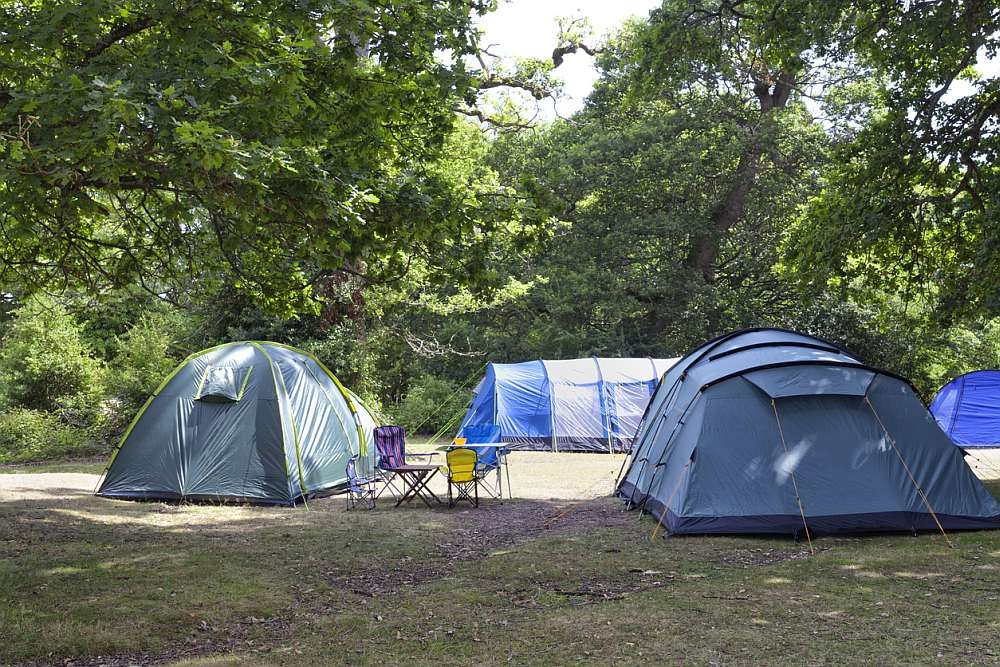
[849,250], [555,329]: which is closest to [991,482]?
[849,250]

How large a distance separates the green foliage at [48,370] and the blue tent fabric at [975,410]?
57.9 ft

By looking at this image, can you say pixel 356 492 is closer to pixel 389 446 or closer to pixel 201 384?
pixel 389 446

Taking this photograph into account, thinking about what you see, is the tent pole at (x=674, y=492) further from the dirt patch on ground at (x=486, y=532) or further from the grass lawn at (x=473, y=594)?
the dirt patch on ground at (x=486, y=532)

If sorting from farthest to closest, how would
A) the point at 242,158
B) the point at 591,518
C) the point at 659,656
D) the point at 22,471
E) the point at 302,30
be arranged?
the point at 22,471 → the point at 591,518 → the point at 302,30 → the point at 242,158 → the point at 659,656

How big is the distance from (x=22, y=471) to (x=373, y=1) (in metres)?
11.8

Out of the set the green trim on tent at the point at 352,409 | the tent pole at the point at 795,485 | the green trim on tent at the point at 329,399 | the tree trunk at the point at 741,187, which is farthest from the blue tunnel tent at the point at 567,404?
the tent pole at the point at 795,485

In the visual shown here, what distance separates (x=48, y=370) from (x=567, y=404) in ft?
36.2

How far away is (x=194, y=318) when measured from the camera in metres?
20.8

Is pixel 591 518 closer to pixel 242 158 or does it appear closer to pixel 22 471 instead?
pixel 242 158

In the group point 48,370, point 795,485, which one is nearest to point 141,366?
point 48,370

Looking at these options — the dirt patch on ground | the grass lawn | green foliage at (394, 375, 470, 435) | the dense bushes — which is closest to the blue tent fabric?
the dirt patch on ground

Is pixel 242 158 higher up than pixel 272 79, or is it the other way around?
pixel 272 79

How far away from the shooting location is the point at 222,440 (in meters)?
10.5

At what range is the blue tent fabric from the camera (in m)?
16.7
